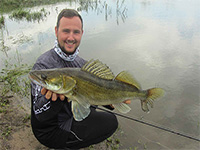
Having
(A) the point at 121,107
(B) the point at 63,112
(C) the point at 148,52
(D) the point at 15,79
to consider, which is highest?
(A) the point at 121,107

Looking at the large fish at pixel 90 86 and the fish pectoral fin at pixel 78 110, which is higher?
the large fish at pixel 90 86

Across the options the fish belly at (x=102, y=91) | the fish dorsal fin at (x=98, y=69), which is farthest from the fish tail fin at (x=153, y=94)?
the fish dorsal fin at (x=98, y=69)

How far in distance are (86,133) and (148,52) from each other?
17.8 feet

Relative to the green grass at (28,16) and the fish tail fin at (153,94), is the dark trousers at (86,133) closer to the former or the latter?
the fish tail fin at (153,94)

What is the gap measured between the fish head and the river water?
6.70 feet

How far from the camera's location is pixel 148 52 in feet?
24.4

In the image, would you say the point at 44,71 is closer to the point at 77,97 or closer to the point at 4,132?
the point at 77,97

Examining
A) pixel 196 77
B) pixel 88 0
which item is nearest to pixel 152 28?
pixel 196 77

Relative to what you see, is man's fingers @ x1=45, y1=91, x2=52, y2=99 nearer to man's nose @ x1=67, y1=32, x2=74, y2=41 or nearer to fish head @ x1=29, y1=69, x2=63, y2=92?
fish head @ x1=29, y1=69, x2=63, y2=92

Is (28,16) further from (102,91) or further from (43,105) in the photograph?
(102,91)

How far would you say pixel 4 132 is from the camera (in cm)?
317

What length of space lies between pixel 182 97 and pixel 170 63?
81.2 inches

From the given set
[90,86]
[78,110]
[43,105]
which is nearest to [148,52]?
[90,86]

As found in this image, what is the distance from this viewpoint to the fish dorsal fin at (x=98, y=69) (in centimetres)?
227
